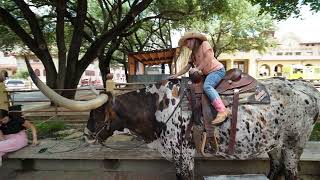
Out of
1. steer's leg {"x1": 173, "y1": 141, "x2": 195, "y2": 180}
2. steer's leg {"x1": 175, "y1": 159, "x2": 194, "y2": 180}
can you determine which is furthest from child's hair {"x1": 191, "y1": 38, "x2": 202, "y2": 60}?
steer's leg {"x1": 175, "y1": 159, "x2": 194, "y2": 180}

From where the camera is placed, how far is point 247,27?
27.4 meters

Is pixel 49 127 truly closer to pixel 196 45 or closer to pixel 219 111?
pixel 196 45

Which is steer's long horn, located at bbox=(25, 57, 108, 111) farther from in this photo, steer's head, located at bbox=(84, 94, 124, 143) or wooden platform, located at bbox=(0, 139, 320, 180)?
wooden platform, located at bbox=(0, 139, 320, 180)

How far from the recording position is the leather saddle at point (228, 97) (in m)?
3.76

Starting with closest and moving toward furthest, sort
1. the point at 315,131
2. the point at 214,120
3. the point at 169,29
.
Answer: the point at 214,120 < the point at 315,131 < the point at 169,29

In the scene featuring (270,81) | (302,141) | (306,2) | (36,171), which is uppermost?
(306,2)

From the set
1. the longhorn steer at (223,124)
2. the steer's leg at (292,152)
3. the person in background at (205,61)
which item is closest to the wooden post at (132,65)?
the longhorn steer at (223,124)

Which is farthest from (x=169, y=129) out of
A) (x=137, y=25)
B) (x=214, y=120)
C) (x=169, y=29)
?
(x=169, y=29)

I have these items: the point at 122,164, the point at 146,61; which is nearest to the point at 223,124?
the point at 122,164

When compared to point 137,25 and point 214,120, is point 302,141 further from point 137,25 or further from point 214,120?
point 137,25

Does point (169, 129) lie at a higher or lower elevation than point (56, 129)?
higher

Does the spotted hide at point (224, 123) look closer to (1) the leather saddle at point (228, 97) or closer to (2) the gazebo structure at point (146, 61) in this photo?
(1) the leather saddle at point (228, 97)

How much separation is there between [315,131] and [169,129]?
4.80m

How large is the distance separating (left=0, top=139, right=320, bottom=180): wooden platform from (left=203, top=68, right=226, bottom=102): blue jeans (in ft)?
6.10
